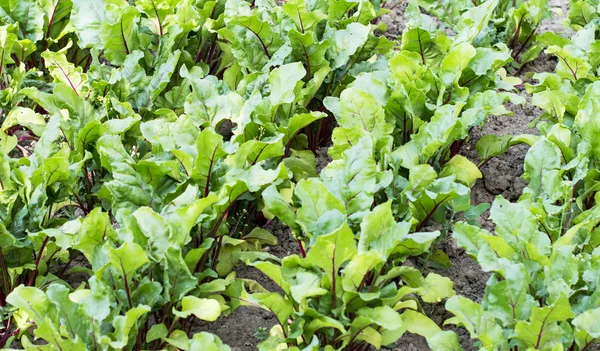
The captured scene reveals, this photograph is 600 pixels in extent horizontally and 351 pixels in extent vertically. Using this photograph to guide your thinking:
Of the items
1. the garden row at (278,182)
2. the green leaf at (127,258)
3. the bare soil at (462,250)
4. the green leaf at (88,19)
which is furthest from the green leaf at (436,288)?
the green leaf at (88,19)

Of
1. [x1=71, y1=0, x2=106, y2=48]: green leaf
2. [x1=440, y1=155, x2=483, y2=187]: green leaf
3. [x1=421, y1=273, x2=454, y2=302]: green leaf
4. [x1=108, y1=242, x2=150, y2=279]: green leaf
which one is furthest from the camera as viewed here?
[x1=71, y1=0, x2=106, y2=48]: green leaf

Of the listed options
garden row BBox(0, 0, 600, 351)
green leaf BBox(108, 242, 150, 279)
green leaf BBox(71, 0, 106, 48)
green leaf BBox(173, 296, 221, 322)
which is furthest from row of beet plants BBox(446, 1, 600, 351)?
green leaf BBox(71, 0, 106, 48)

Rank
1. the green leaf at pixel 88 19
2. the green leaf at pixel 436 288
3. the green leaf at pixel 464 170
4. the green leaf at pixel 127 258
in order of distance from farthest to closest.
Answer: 1. the green leaf at pixel 88 19
2. the green leaf at pixel 464 170
3. the green leaf at pixel 436 288
4. the green leaf at pixel 127 258

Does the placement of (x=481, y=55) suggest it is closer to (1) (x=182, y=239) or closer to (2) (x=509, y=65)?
(2) (x=509, y=65)

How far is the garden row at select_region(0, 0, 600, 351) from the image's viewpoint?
2756 mm

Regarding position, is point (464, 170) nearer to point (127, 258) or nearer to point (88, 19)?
point (127, 258)

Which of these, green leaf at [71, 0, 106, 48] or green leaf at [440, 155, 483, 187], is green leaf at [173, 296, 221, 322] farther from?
green leaf at [71, 0, 106, 48]

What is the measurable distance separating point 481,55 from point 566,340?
5.24ft

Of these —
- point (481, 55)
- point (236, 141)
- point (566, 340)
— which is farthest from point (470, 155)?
point (566, 340)

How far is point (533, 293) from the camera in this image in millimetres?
2891

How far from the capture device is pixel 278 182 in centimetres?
323

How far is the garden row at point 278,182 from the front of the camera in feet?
9.04

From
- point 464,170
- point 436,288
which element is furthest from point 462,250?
point 436,288

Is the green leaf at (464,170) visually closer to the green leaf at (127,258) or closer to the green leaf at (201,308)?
the green leaf at (201,308)
